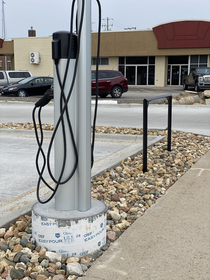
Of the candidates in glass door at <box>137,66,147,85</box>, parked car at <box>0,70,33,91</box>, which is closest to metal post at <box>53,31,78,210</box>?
parked car at <box>0,70,33,91</box>

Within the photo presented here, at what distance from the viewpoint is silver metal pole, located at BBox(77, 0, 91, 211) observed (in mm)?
2694

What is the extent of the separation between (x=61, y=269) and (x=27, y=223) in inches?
30.9

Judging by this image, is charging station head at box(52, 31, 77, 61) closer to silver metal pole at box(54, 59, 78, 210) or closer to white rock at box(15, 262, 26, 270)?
silver metal pole at box(54, 59, 78, 210)

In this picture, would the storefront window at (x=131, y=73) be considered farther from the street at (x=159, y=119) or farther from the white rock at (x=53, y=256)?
the white rock at (x=53, y=256)

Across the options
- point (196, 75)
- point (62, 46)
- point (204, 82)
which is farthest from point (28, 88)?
point (62, 46)

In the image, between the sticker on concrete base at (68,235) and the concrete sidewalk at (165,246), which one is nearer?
the concrete sidewalk at (165,246)

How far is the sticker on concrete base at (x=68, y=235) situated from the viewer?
8.83ft

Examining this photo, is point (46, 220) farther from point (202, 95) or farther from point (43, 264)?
point (202, 95)

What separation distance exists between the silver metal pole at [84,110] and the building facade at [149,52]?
32.5 meters

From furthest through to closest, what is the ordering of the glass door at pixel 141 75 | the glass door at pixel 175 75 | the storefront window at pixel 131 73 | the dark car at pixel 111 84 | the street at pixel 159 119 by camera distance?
the storefront window at pixel 131 73
the glass door at pixel 141 75
the glass door at pixel 175 75
the dark car at pixel 111 84
the street at pixel 159 119

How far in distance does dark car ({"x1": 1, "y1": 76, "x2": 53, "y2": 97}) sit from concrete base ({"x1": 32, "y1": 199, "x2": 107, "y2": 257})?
64.8 ft

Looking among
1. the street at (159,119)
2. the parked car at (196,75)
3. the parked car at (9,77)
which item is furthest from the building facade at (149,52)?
the street at (159,119)

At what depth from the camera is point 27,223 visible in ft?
10.7

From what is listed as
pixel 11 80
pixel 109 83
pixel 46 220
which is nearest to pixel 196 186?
pixel 46 220
